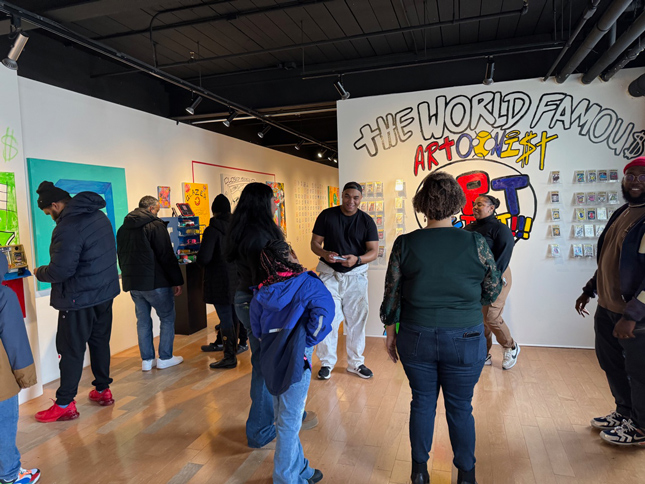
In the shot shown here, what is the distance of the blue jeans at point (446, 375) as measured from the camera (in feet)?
6.94

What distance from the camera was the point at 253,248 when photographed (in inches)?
103

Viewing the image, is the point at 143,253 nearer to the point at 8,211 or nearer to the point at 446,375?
the point at 8,211

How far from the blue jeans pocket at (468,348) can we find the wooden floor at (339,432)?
85cm

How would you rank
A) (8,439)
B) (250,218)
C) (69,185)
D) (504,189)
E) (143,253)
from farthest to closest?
(504,189)
(69,185)
(143,253)
(250,218)
(8,439)

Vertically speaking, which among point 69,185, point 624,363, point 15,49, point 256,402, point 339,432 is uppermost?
point 15,49

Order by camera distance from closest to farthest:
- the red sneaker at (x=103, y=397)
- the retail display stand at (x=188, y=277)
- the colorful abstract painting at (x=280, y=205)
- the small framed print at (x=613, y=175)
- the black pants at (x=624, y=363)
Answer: the black pants at (x=624, y=363) → the red sneaker at (x=103, y=397) → the small framed print at (x=613, y=175) → the retail display stand at (x=188, y=277) → the colorful abstract painting at (x=280, y=205)

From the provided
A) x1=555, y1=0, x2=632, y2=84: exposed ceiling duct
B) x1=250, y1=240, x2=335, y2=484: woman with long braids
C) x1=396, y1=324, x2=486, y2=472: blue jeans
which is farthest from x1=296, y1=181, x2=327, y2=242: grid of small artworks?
x1=396, y1=324, x2=486, y2=472: blue jeans

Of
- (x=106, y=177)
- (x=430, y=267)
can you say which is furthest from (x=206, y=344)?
(x=430, y=267)

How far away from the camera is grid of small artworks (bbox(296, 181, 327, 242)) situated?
10.4 m

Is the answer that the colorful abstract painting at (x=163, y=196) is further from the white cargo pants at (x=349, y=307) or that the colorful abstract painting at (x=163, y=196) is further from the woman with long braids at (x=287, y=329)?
the woman with long braids at (x=287, y=329)

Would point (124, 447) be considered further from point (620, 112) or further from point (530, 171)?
point (620, 112)

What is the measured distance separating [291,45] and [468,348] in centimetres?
369

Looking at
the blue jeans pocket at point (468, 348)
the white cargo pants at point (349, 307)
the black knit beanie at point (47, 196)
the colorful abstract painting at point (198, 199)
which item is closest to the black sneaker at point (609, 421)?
the blue jeans pocket at point (468, 348)

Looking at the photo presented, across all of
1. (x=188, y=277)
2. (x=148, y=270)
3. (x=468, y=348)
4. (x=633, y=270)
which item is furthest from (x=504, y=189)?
(x=188, y=277)
